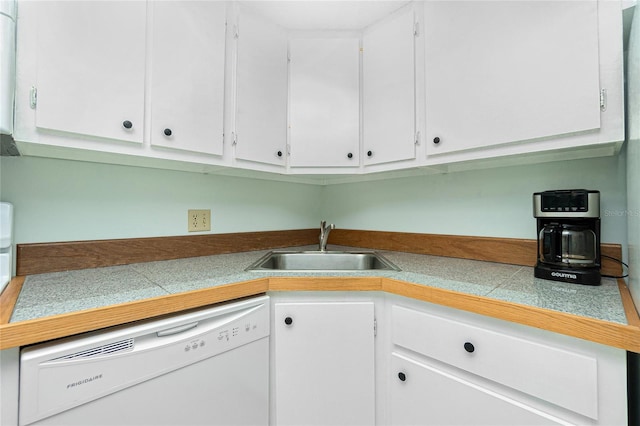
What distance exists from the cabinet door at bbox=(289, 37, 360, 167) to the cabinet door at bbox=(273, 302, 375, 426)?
785 mm

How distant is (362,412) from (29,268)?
1.35 m

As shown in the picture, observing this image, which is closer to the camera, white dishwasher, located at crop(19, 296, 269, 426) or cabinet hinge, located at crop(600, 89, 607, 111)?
white dishwasher, located at crop(19, 296, 269, 426)

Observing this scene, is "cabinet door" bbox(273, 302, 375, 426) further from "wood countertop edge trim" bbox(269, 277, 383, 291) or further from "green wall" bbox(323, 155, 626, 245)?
"green wall" bbox(323, 155, 626, 245)

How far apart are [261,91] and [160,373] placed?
1219 mm

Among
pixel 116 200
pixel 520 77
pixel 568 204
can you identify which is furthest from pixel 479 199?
pixel 116 200

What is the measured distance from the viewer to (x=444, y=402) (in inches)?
33.4

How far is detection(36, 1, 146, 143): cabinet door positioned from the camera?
32.7 inches

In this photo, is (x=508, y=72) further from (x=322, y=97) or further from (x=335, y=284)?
(x=335, y=284)

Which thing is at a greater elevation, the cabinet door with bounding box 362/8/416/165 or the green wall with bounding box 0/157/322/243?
the cabinet door with bounding box 362/8/416/165

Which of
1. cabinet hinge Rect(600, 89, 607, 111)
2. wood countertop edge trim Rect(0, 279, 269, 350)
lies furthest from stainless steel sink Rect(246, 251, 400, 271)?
cabinet hinge Rect(600, 89, 607, 111)

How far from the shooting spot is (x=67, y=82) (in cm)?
86

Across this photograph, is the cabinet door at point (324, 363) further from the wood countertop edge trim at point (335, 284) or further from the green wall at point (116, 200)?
the green wall at point (116, 200)

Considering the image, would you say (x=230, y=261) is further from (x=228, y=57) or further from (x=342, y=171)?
(x=228, y=57)

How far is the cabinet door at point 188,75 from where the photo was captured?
1039 millimetres
